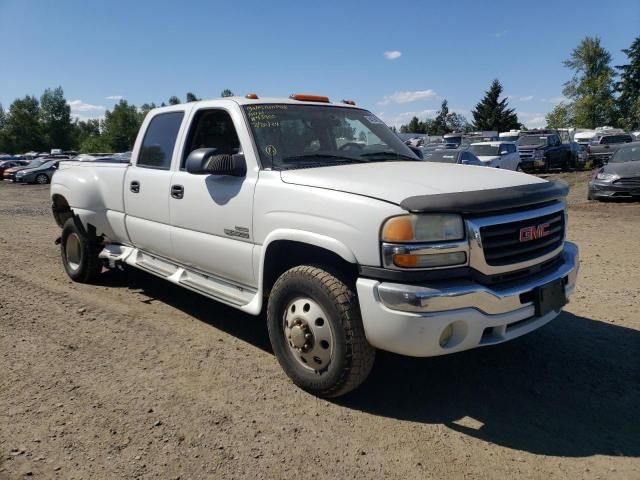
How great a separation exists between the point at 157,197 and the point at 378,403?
8.94 feet

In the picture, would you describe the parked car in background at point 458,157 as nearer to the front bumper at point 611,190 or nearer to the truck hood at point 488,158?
the truck hood at point 488,158

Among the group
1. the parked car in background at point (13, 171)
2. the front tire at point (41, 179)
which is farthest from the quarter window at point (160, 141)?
the parked car in background at point (13, 171)

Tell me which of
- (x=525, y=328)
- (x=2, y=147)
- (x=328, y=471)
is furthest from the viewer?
(x=2, y=147)

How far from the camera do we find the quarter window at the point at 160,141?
469 cm

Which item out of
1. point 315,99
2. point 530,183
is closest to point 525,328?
point 530,183

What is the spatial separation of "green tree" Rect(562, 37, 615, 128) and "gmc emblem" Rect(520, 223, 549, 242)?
7415 cm

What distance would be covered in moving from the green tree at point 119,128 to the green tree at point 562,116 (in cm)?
7063

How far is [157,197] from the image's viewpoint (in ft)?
15.3

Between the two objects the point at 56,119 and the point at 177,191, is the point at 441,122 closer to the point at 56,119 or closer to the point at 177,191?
the point at 56,119

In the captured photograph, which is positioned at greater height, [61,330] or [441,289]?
[441,289]

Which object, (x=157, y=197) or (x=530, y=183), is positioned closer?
(x=530, y=183)

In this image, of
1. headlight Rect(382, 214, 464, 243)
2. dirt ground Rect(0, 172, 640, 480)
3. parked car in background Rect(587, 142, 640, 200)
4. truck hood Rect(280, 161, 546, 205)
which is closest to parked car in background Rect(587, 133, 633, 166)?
parked car in background Rect(587, 142, 640, 200)

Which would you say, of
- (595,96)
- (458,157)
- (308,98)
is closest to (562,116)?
(595,96)

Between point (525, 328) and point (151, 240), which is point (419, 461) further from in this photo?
point (151, 240)
